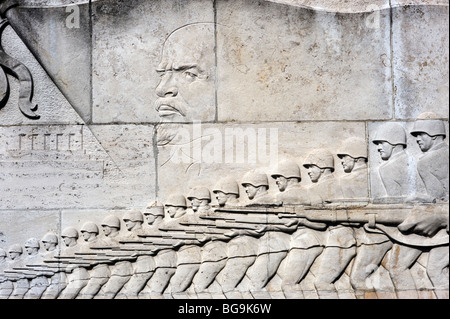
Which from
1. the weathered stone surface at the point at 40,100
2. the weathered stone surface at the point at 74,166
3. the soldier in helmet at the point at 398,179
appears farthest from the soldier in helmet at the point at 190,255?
the soldier in helmet at the point at 398,179

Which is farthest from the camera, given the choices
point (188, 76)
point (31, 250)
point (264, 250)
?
point (188, 76)

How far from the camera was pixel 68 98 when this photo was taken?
7391mm

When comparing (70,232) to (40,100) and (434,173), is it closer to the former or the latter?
(40,100)

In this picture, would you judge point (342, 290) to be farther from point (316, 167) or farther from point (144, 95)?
point (144, 95)

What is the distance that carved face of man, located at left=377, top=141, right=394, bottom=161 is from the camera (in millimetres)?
7137

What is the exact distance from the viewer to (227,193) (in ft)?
23.4

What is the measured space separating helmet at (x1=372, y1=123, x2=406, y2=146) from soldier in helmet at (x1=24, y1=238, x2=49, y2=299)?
363 cm

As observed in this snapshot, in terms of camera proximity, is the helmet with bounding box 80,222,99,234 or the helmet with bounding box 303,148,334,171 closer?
the helmet with bounding box 303,148,334,171

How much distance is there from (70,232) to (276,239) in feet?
6.89

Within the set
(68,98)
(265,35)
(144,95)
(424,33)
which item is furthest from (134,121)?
(424,33)

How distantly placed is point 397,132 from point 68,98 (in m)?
3.40

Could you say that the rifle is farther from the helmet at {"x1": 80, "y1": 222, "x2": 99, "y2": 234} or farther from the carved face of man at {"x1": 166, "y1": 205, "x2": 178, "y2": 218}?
the helmet at {"x1": 80, "y1": 222, "x2": 99, "y2": 234}

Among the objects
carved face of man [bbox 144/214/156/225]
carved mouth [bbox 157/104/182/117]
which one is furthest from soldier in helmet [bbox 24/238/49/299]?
carved mouth [bbox 157/104/182/117]

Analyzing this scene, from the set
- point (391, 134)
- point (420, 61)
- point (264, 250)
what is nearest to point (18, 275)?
point (264, 250)
